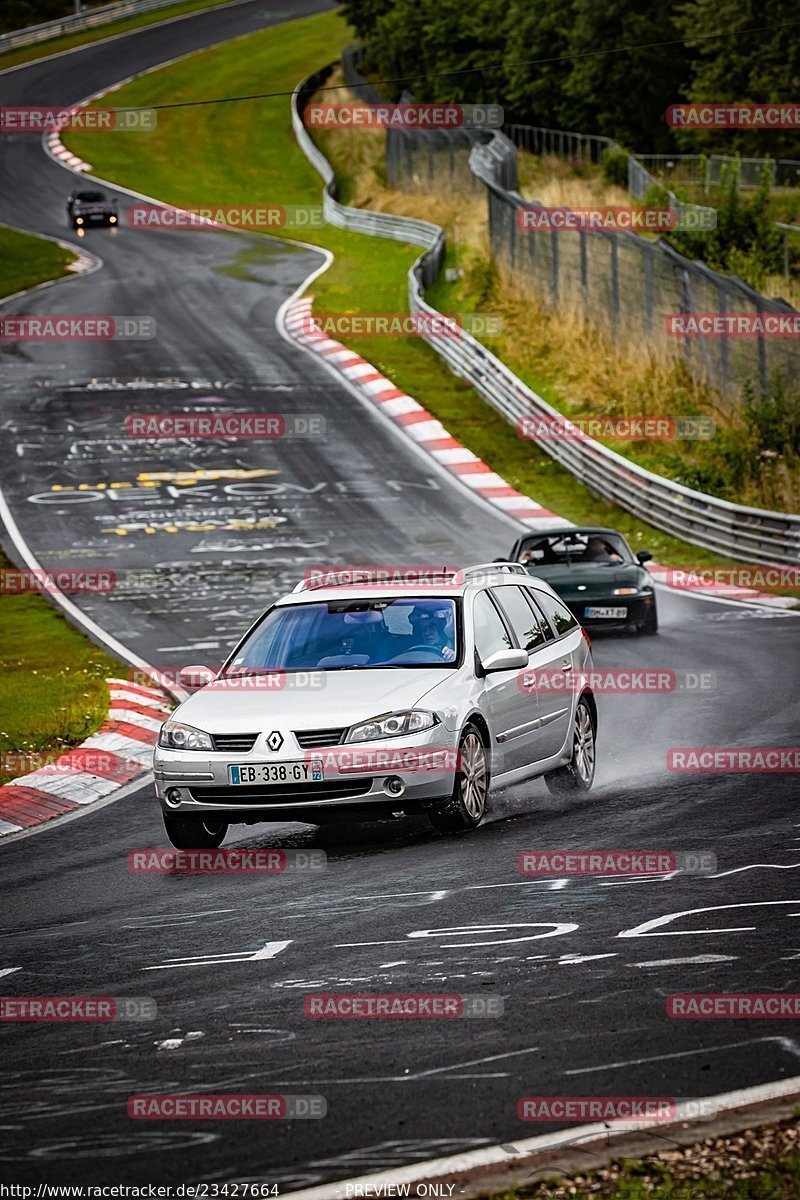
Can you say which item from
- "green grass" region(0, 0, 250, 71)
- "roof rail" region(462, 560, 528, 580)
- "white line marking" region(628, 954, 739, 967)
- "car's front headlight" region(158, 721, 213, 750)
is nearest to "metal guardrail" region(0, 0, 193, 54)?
"green grass" region(0, 0, 250, 71)

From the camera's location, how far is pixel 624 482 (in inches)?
1166

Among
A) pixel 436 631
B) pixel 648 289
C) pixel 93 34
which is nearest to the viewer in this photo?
pixel 436 631

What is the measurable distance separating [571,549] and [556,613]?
9.18 m

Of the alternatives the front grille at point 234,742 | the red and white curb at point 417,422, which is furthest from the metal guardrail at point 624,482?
the front grille at point 234,742

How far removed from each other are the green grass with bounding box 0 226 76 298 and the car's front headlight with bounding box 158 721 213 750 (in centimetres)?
4194

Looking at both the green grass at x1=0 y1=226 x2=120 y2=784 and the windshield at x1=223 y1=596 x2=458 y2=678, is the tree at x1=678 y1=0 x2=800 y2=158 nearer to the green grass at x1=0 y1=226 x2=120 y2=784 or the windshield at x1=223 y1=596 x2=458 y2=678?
the green grass at x1=0 y1=226 x2=120 y2=784

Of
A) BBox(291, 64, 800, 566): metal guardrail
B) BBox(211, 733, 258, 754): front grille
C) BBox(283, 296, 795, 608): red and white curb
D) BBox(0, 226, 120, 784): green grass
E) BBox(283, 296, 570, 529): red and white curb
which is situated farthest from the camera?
BBox(283, 296, 570, 529): red and white curb

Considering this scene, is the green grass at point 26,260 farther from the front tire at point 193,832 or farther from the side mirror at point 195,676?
the front tire at point 193,832

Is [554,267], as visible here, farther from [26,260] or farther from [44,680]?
[26,260]

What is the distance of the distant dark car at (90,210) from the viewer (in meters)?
61.5

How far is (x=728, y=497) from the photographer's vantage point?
2841cm

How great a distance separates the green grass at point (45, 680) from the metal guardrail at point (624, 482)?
9.84 meters

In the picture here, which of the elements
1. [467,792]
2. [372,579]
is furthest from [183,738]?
[372,579]

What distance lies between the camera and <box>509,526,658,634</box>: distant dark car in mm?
20438
